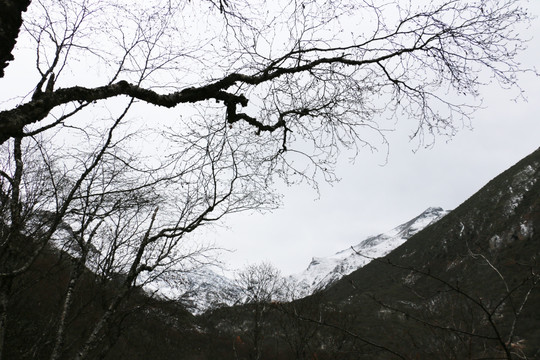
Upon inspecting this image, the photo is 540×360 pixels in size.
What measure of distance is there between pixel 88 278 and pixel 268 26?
10933mm

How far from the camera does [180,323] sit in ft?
43.9

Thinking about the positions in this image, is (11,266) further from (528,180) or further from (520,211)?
(528,180)

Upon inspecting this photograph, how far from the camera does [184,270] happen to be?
8.60 metres

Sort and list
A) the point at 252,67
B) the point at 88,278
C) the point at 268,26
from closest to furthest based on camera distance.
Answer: the point at 268,26 → the point at 252,67 → the point at 88,278

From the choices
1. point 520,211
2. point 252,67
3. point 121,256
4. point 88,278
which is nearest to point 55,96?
point 252,67

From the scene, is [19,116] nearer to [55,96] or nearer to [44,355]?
[55,96]

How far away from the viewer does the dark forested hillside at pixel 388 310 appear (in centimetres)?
210

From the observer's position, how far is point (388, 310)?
537 centimetres

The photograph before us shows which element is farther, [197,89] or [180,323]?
[180,323]

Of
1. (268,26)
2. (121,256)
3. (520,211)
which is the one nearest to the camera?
(268,26)

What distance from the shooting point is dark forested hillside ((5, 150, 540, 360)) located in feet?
6.89

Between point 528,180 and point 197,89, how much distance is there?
286 ft

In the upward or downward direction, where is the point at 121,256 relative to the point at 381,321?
upward

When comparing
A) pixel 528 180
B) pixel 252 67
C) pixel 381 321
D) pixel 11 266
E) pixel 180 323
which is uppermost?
pixel 528 180
